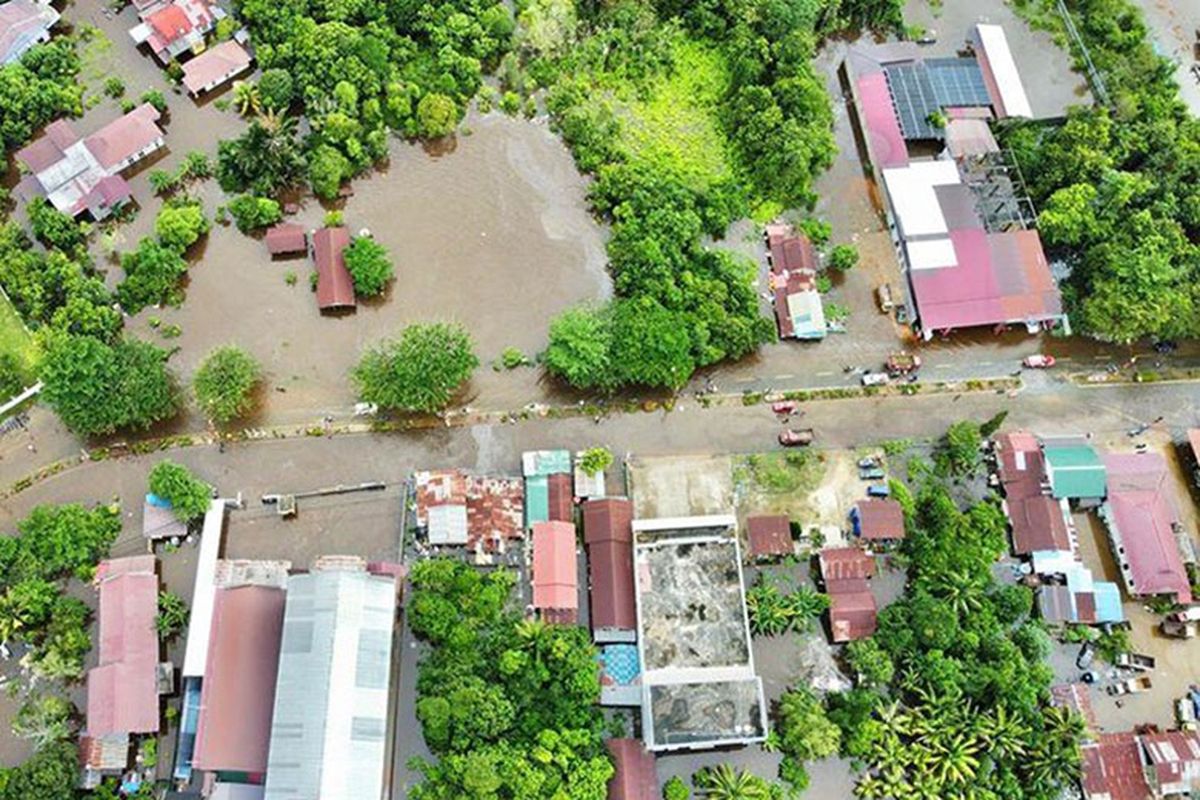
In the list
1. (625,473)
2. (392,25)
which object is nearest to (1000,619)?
(625,473)

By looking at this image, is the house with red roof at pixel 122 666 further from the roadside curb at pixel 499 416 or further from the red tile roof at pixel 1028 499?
the red tile roof at pixel 1028 499

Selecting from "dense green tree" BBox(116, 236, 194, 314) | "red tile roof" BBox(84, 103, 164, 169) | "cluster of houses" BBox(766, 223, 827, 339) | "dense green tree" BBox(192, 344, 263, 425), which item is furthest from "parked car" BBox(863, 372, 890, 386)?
"red tile roof" BBox(84, 103, 164, 169)

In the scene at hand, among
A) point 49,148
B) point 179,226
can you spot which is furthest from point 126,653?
point 49,148

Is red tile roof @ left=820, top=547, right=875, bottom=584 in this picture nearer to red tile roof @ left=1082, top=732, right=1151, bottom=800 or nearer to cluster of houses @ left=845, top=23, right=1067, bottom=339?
red tile roof @ left=1082, top=732, right=1151, bottom=800

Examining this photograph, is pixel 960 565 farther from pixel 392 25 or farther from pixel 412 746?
pixel 392 25

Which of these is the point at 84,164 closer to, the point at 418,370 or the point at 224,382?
the point at 224,382
